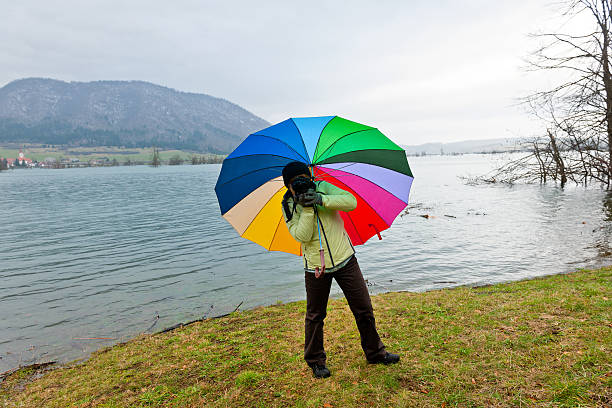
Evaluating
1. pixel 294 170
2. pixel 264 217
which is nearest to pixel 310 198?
pixel 294 170

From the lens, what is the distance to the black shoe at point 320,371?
16.1 feet

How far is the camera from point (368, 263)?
1492 cm

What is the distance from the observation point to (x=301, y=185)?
4191 mm

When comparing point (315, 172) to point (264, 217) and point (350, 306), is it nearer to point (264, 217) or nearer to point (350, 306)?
point (264, 217)

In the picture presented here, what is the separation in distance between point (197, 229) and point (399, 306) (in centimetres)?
2011

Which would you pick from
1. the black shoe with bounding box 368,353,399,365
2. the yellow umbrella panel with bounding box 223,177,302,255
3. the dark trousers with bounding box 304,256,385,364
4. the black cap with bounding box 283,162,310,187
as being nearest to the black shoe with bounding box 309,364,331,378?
the dark trousers with bounding box 304,256,385,364

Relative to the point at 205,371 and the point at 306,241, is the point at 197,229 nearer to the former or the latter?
the point at 205,371

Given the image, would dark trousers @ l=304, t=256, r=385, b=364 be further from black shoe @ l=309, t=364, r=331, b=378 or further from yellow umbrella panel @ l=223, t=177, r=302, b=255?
yellow umbrella panel @ l=223, t=177, r=302, b=255

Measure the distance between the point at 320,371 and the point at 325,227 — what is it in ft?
6.86

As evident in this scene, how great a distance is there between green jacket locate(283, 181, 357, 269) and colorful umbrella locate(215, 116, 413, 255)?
1.43ft

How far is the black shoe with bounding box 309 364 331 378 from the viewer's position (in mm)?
4902

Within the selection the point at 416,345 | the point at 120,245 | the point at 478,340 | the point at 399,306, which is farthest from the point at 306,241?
the point at 120,245

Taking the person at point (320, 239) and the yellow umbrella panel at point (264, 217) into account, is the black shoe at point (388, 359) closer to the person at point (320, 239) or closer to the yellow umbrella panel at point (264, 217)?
the person at point (320, 239)

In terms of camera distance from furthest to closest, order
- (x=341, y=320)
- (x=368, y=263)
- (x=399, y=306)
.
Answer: (x=368, y=263) < (x=399, y=306) < (x=341, y=320)
